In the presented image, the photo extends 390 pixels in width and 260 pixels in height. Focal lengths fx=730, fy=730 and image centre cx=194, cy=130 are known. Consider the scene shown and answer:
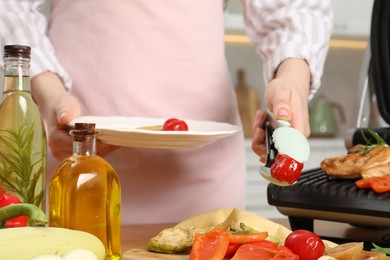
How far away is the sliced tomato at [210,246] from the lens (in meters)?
0.83

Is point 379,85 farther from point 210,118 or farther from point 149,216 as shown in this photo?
point 149,216

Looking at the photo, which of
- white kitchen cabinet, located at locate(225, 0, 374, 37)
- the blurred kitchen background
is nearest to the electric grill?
the blurred kitchen background

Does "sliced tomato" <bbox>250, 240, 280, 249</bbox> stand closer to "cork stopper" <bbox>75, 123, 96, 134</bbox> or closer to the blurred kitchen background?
"cork stopper" <bbox>75, 123, 96, 134</bbox>

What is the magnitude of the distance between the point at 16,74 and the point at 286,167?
1.20 feet

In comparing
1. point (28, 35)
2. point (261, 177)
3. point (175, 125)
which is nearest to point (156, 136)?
point (175, 125)

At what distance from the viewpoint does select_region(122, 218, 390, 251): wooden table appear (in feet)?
3.51

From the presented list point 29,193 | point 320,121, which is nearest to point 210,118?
point 29,193

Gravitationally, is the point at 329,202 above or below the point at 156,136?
below

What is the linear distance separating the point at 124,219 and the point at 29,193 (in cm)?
53

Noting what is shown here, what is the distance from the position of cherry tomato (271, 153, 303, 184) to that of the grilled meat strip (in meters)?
0.37

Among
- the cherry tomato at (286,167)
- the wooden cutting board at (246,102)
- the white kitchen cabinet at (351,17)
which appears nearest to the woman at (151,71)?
the cherry tomato at (286,167)

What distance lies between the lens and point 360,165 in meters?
1.20

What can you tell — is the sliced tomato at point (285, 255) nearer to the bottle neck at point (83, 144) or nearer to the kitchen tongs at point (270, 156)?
the kitchen tongs at point (270, 156)

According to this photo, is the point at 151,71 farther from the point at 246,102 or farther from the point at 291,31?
the point at 246,102
